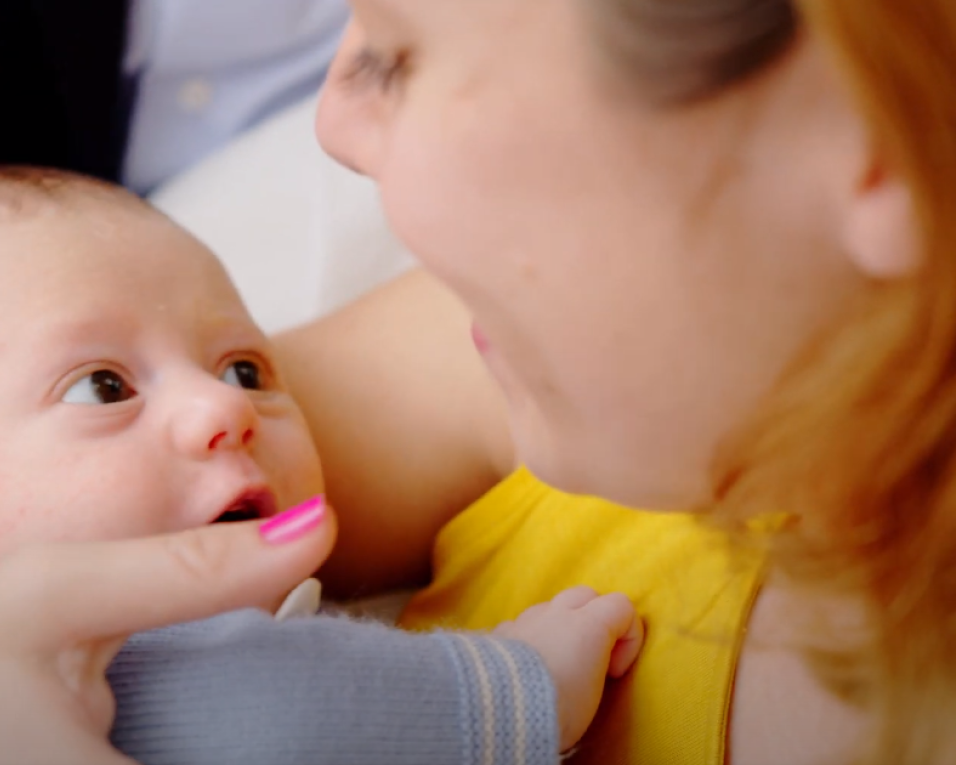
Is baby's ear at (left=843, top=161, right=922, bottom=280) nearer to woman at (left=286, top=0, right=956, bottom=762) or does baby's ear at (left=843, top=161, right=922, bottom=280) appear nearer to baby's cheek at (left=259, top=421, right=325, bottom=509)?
woman at (left=286, top=0, right=956, bottom=762)

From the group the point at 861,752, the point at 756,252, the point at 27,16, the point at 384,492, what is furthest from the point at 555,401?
the point at 27,16

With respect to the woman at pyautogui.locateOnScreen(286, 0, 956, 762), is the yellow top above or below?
below

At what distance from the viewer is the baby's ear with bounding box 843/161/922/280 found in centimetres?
40

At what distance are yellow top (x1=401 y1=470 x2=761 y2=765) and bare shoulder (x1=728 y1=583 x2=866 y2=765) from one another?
1 centimetres

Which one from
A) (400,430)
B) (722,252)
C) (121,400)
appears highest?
(722,252)

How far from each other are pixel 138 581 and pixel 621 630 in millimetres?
334

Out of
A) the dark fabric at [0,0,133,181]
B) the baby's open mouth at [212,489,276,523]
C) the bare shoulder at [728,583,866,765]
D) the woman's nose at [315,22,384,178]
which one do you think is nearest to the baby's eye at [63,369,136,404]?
the baby's open mouth at [212,489,276,523]

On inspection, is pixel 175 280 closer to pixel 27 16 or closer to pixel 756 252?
pixel 756 252

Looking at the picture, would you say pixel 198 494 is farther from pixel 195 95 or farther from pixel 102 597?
pixel 195 95

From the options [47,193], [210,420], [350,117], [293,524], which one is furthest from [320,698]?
[47,193]

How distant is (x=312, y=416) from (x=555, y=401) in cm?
43

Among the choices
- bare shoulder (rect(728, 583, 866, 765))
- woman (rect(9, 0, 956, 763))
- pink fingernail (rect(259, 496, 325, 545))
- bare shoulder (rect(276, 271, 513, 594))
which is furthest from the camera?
bare shoulder (rect(276, 271, 513, 594))

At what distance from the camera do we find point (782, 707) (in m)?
0.62

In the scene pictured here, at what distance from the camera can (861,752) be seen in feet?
1.90
